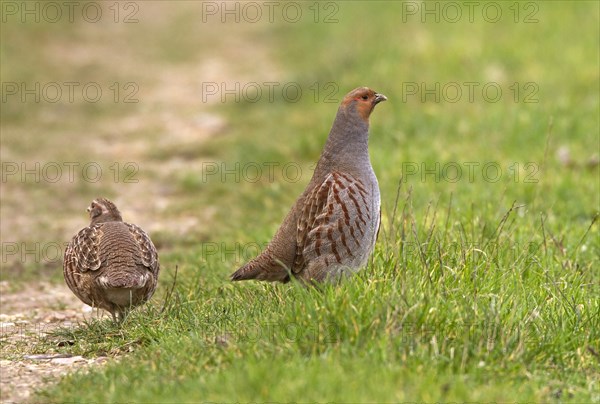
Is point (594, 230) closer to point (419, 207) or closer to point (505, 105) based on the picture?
point (419, 207)

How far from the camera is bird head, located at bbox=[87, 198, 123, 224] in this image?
292 inches

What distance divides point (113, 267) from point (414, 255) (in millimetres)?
1939

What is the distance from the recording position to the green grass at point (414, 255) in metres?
4.79

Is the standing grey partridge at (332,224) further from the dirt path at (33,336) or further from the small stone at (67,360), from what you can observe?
the dirt path at (33,336)

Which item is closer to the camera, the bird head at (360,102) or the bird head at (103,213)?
the bird head at (360,102)

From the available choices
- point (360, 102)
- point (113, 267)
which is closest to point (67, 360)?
point (113, 267)

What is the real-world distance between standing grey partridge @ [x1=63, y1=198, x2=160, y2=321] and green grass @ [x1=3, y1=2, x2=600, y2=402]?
197 mm

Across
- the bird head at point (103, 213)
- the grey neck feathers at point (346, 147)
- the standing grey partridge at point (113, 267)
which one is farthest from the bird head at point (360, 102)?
the bird head at point (103, 213)

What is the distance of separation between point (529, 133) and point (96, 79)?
8275 millimetres

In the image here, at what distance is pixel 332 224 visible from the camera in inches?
234

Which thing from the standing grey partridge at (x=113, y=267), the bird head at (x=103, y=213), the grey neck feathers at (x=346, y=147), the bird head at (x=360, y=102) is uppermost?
the bird head at (x=360, y=102)

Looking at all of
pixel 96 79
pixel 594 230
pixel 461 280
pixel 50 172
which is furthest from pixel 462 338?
pixel 96 79

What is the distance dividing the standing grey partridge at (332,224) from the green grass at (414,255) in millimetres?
148

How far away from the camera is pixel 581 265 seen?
7133mm
